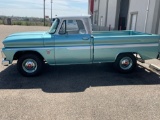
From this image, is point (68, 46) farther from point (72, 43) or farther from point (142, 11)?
point (142, 11)

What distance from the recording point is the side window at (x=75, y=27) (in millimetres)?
6258

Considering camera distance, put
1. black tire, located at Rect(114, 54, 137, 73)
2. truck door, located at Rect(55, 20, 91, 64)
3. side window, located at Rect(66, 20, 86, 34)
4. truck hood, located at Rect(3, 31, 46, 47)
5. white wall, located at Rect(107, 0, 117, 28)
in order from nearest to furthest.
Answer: truck hood, located at Rect(3, 31, 46, 47), truck door, located at Rect(55, 20, 91, 64), side window, located at Rect(66, 20, 86, 34), black tire, located at Rect(114, 54, 137, 73), white wall, located at Rect(107, 0, 117, 28)

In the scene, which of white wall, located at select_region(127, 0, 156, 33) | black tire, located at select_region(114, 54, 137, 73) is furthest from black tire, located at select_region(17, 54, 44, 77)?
white wall, located at select_region(127, 0, 156, 33)

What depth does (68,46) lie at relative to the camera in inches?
242

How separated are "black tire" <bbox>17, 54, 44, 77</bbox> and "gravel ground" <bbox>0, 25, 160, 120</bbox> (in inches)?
8.4

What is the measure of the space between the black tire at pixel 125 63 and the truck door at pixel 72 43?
3.68 feet

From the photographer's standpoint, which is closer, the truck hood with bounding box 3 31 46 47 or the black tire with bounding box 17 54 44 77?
the truck hood with bounding box 3 31 46 47

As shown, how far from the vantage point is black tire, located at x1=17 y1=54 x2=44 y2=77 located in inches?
243

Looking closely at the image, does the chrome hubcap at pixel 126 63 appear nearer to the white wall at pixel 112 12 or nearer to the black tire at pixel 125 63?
the black tire at pixel 125 63

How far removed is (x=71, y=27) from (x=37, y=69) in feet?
5.89

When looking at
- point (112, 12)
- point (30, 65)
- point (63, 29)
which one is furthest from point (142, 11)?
point (30, 65)

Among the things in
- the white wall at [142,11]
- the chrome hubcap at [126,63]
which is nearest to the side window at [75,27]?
the chrome hubcap at [126,63]

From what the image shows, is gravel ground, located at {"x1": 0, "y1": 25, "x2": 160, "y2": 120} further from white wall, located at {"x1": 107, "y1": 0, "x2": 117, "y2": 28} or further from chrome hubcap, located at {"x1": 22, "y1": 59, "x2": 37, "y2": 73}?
white wall, located at {"x1": 107, "y1": 0, "x2": 117, "y2": 28}

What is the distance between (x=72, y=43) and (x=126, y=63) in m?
2.11
